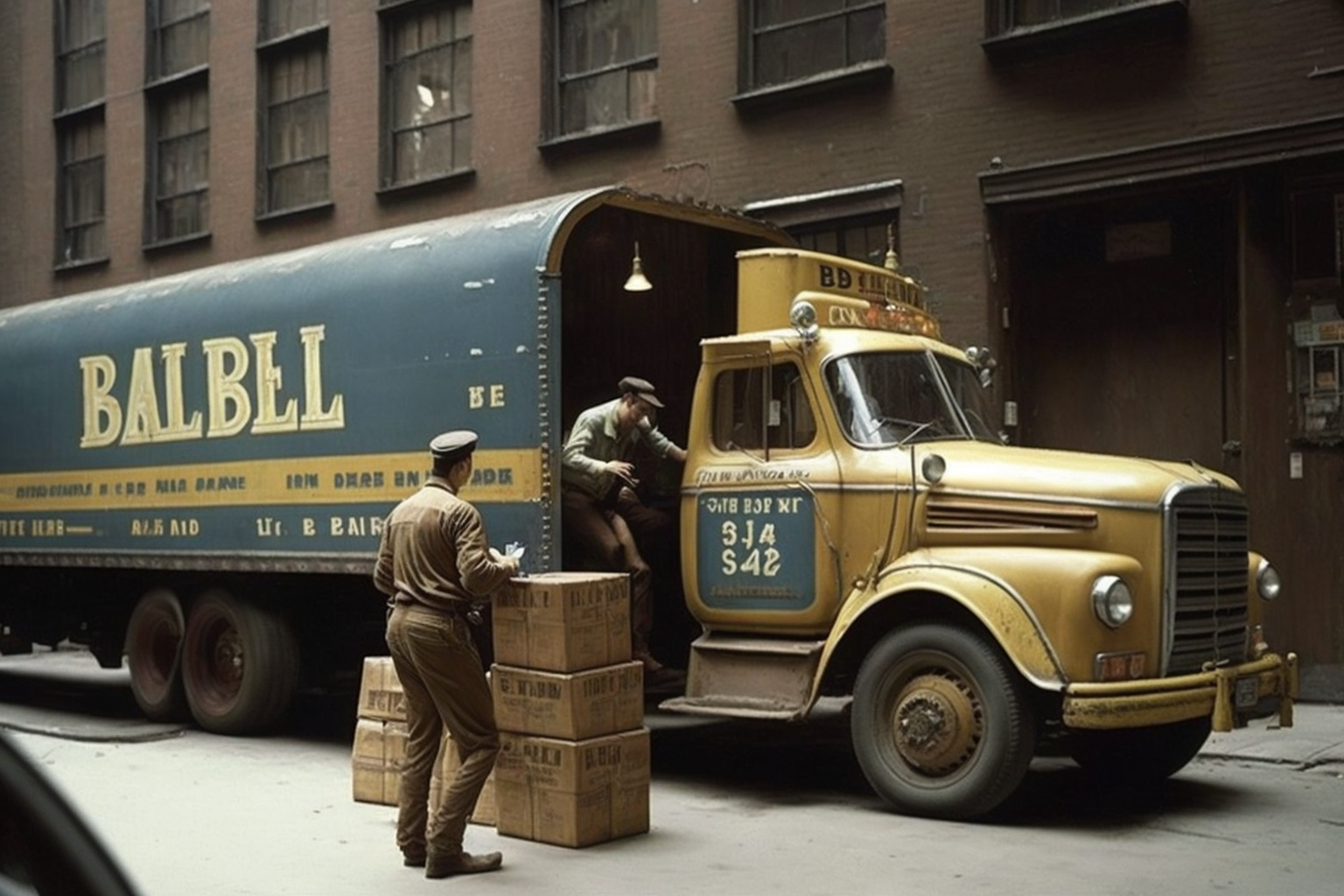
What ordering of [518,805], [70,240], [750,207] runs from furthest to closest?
1. [70,240]
2. [750,207]
3. [518,805]

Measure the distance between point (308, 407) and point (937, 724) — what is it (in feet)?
17.1

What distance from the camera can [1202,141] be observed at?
1239 cm

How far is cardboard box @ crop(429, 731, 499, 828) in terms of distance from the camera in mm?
8188

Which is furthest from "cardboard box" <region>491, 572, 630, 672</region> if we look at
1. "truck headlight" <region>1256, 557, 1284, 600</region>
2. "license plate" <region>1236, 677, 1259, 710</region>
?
"truck headlight" <region>1256, 557, 1284, 600</region>

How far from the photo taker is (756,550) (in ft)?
30.9

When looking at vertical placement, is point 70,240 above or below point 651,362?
above

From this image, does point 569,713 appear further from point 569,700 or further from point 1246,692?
point 1246,692

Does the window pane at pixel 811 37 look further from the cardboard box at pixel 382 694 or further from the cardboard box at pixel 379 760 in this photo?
the cardboard box at pixel 379 760

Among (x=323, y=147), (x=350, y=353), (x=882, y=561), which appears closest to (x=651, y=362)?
(x=350, y=353)

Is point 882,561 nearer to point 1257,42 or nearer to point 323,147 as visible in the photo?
point 1257,42

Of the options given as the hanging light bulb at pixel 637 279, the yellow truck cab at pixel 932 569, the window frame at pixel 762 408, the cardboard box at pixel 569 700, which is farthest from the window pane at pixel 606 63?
the cardboard box at pixel 569 700

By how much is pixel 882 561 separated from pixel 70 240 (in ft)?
60.7

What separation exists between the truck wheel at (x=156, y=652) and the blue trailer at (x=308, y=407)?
Result: 2 cm

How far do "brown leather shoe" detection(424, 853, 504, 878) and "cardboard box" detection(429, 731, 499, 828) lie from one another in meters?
0.80
